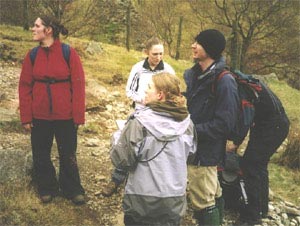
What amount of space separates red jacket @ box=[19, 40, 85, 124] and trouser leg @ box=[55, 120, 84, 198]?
140 mm

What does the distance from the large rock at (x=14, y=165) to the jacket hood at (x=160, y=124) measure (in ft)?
6.91

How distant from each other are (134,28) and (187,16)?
7.84 metres

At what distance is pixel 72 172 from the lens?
Result: 4.17m

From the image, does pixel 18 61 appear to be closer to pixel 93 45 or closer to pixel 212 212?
pixel 93 45

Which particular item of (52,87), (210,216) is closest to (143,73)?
(52,87)

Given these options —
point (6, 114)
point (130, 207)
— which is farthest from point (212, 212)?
point (6, 114)

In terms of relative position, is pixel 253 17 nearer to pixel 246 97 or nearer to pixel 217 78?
pixel 246 97

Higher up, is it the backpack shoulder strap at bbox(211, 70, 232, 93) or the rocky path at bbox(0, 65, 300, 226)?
the backpack shoulder strap at bbox(211, 70, 232, 93)

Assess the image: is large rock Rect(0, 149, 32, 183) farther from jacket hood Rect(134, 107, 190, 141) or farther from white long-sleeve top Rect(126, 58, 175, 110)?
jacket hood Rect(134, 107, 190, 141)

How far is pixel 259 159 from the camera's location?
4.28 metres

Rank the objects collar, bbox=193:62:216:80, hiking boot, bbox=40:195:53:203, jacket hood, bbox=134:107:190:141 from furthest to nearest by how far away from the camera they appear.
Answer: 1. hiking boot, bbox=40:195:53:203
2. collar, bbox=193:62:216:80
3. jacket hood, bbox=134:107:190:141

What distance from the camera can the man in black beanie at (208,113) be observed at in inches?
128

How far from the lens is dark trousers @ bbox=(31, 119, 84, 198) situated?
13.0 feet

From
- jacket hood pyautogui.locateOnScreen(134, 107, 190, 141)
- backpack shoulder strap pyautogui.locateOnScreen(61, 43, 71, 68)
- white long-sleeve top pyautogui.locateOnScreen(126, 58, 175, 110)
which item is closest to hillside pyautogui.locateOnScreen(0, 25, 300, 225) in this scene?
white long-sleeve top pyautogui.locateOnScreen(126, 58, 175, 110)
